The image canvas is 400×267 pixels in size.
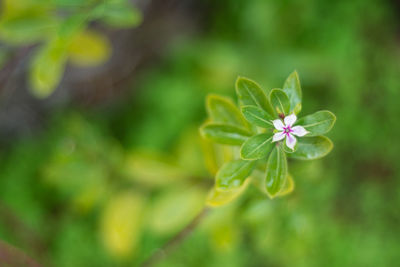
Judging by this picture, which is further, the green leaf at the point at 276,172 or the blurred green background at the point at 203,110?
the blurred green background at the point at 203,110

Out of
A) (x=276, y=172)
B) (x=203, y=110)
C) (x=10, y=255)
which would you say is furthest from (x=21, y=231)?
(x=276, y=172)

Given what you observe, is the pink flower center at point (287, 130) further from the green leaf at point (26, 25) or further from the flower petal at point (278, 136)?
the green leaf at point (26, 25)

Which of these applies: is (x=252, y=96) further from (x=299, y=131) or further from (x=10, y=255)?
(x=10, y=255)

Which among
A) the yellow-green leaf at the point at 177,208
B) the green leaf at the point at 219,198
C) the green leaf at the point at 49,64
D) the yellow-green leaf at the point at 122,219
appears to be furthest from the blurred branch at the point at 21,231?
the green leaf at the point at 219,198

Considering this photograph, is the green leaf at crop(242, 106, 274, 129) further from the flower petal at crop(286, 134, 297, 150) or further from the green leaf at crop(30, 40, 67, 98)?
the green leaf at crop(30, 40, 67, 98)

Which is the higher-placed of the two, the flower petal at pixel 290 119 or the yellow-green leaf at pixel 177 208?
the yellow-green leaf at pixel 177 208

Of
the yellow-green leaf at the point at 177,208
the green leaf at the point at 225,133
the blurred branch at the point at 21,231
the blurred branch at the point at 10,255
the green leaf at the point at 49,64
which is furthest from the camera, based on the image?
the blurred branch at the point at 21,231

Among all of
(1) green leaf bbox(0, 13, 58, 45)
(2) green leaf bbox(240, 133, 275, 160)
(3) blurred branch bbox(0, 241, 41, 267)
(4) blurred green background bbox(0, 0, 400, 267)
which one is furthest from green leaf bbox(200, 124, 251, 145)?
(3) blurred branch bbox(0, 241, 41, 267)
